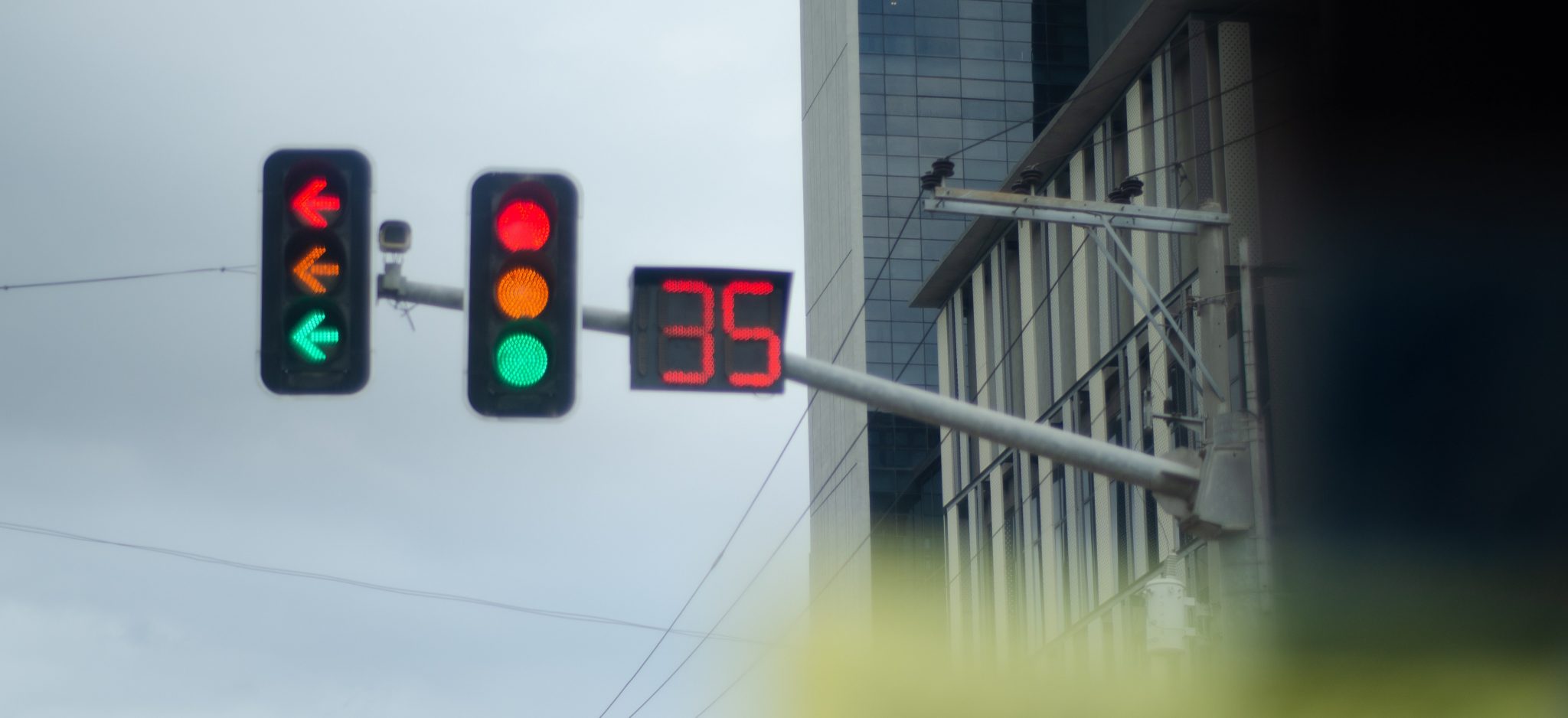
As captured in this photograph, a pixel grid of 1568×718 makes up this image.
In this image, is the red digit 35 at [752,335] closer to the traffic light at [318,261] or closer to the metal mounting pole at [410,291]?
the metal mounting pole at [410,291]

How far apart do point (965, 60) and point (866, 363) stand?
60.5 feet

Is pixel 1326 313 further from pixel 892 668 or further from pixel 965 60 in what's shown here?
pixel 965 60

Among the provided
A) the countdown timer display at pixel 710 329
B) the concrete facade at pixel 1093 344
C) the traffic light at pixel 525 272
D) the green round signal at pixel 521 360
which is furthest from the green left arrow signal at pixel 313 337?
the concrete facade at pixel 1093 344

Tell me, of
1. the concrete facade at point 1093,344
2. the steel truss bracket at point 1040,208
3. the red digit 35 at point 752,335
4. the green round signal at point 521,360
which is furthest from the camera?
the concrete facade at point 1093,344

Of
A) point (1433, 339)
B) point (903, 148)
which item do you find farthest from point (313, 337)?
point (903, 148)

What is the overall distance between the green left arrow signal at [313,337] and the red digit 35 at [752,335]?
159 cm

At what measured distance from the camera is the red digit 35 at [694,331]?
310 inches

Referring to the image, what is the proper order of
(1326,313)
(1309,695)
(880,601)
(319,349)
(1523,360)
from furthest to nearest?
1. (880,601)
2. (1326,313)
3. (1309,695)
4. (1523,360)
5. (319,349)

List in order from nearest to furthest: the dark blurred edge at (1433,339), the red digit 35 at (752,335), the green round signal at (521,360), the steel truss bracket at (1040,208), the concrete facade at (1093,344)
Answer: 1. the green round signal at (521,360)
2. the red digit 35 at (752,335)
3. the steel truss bracket at (1040,208)
4. the dark blurred edge at (1433,339)
5. the concrete facade at (1093,344)

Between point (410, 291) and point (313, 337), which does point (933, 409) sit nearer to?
point (410, 291)

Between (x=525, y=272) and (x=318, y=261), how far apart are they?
85 centimetres

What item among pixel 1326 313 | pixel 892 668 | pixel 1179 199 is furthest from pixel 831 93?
pixel 1326 313

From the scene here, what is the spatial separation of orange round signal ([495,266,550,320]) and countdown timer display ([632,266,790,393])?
1.78 feet

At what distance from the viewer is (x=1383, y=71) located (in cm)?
2353
